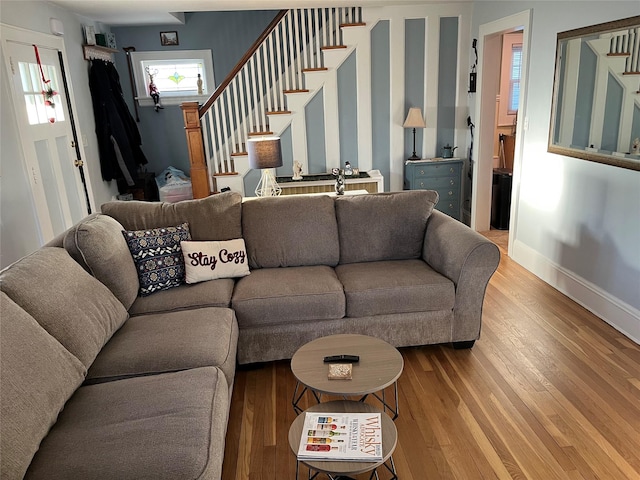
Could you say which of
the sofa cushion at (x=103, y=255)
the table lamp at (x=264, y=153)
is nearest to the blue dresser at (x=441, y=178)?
the table lamp at (x=264, y=153)

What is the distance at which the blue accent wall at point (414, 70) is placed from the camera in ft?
16.7

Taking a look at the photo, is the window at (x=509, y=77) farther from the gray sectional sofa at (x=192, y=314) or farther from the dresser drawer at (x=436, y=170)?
the gray sectional sofa at (x=192, y=314)

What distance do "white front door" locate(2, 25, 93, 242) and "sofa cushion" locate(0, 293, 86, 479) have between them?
2559 millimetres

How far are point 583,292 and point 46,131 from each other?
176 inches

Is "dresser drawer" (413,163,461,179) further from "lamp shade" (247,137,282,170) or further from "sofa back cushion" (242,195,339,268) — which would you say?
"sofa back cushion" (242,195,339,268)

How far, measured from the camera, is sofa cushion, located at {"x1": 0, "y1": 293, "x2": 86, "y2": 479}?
4.48 feet

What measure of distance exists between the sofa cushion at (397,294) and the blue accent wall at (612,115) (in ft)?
4.63

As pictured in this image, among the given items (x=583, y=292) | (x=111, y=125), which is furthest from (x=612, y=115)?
(x=111, y=125)

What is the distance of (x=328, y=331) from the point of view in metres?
2.71

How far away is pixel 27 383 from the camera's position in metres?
1.51

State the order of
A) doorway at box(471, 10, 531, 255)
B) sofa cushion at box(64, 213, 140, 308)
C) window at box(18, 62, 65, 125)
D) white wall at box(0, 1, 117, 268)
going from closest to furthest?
1. sofa cushion at box(64, 213, 140, 308)
2. white wall at box(0, 1, 117, 268)
3. window at box(18, 62, 65, 125)
4. doorway at box(471, 10, 531, 255)

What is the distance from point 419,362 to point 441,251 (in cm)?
68

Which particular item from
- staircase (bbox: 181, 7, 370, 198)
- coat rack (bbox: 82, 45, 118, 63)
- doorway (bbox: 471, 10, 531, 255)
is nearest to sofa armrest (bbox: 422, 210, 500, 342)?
doorway (bbox: 471, 10, 531, 255)

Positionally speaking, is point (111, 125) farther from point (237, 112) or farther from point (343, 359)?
point (343, 359)
